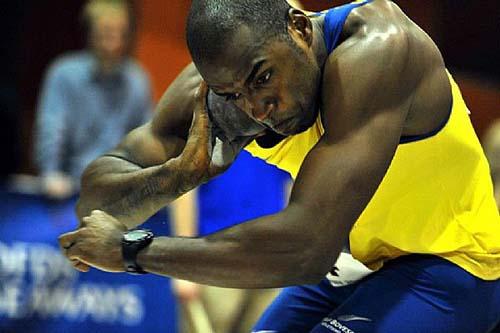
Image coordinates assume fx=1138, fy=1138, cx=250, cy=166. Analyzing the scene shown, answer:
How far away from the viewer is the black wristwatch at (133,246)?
3.15 meters

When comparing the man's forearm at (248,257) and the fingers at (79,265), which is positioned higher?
the man's forearm at (248,257)

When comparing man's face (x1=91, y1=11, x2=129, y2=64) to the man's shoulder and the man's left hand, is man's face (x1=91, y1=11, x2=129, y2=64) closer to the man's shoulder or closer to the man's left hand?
the man's shoulder

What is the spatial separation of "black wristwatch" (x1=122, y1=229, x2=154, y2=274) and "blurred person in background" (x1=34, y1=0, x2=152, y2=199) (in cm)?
291

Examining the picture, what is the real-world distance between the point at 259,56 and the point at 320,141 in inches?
11.4

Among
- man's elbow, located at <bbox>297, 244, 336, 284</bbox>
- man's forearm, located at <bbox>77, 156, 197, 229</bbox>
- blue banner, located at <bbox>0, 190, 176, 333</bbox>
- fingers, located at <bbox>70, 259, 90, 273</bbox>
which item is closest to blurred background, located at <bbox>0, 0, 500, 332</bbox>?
blue banner, located at <bbox>0, 190, 176, 333</bbox>

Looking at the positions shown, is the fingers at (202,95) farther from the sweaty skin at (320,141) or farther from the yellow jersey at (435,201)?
the yellow jersey at (435,201)

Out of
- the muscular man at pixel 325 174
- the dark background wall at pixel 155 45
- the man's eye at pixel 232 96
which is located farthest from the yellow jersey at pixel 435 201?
the dark background wall at pixel 155 45

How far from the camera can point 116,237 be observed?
3.17 meters

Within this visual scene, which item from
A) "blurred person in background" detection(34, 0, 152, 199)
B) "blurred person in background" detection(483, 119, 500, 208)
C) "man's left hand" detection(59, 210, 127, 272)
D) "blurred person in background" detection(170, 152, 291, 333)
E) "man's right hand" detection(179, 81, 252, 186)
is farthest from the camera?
"blurred person in background" detection(34, 0, 152, 199)

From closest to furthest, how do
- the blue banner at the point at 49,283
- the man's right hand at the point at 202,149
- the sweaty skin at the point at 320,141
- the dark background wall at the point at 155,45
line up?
the sweaty skin at the point at 320,141, the man's right hand at the point at 202,149, the blue banner at the point at 49,283, the dark background wall at the point at 155,45

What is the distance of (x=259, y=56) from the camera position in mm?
3092

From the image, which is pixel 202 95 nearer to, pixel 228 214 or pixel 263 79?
pixel 263 79

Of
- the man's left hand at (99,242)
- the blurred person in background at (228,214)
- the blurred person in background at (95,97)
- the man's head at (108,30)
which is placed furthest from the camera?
the man's head at (108,30)

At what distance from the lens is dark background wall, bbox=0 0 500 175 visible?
728 cm
